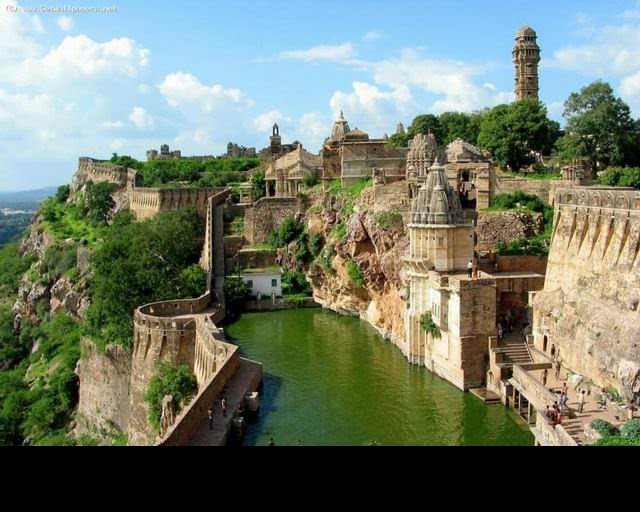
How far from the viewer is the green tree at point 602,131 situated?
3778 centimetres

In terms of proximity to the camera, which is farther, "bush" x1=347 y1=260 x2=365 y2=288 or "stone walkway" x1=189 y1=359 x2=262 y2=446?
"bush" x1=347 y1=260 x2=365 y2=288

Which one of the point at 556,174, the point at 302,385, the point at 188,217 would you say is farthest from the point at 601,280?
the point at 188,217

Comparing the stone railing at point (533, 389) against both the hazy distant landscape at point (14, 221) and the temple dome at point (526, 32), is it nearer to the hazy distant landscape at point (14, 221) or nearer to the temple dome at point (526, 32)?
the temple dome at point (526, 32)

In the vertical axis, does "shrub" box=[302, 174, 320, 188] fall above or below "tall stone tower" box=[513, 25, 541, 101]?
below

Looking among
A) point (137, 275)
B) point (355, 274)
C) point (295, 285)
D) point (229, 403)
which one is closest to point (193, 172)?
point (295, 285)

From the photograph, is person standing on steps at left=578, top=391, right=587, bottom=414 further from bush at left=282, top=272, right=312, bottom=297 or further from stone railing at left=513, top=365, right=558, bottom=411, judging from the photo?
bush at left=282, top=272, right=312, bottom=297

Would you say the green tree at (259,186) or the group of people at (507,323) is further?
the green tree at (259,186)

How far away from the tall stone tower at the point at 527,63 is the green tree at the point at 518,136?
540 inches

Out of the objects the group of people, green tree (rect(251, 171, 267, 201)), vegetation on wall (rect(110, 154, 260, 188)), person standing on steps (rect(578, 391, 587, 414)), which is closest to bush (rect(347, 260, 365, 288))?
the group of people

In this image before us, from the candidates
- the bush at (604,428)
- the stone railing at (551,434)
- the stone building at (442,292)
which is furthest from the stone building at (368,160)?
the bush at (604,428)

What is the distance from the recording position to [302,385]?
2439 cm

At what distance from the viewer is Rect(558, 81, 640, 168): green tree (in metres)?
37.8

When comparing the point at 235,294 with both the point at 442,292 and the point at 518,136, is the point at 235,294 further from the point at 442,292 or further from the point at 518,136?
the point at 518,136

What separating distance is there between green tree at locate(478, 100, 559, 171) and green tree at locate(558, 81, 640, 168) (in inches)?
117
